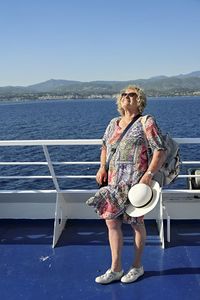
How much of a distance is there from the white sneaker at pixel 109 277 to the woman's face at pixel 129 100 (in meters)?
1.26

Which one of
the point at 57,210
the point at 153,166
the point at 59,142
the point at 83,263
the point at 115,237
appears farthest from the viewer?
the point at 57,210

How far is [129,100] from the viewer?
9.42 ft

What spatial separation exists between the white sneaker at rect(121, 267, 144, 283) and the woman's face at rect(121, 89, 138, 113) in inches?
49.1

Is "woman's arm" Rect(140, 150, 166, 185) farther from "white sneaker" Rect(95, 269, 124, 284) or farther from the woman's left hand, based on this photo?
"white sneaker" Rect(95, 269, 124, 284)

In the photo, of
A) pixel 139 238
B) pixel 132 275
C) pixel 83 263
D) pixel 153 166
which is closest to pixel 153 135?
pixel 153 166

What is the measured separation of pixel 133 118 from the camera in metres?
2.88

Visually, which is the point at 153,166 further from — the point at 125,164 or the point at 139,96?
the point at 139,96

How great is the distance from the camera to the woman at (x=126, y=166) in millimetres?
2799

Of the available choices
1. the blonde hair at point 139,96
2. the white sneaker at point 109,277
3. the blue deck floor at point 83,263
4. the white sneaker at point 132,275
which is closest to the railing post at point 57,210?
the blue deck floor at point 83,263

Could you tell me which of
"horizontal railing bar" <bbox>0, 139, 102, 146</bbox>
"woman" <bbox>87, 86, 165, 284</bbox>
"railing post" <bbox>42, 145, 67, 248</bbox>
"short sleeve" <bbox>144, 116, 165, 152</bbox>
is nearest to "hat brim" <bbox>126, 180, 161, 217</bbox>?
"woman" <bbox>87, 86, 165, 284</bbox>

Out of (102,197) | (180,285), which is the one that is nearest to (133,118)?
(102,197)

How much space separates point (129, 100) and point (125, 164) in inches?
18.5

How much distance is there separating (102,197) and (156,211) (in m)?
1.45

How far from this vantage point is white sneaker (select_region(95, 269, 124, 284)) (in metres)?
3.01
